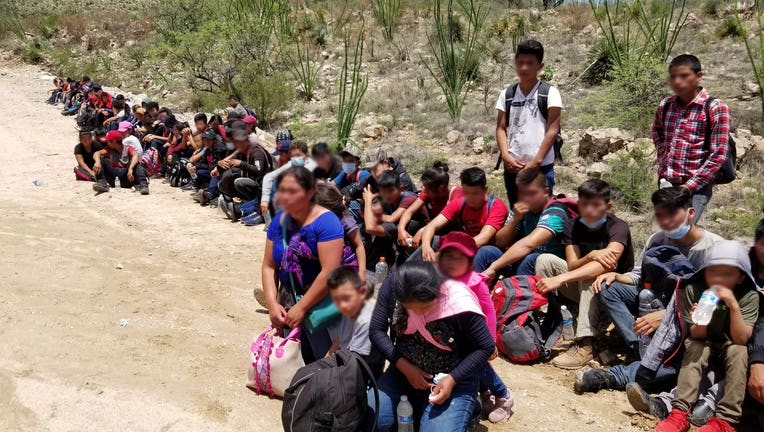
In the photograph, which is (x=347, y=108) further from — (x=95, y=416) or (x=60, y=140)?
(x=95, y=416)

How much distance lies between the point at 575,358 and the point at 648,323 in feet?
1.79

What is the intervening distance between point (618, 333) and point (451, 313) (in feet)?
5.80

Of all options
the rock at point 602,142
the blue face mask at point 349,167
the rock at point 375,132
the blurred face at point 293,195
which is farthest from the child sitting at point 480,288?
the rock at point 375,132

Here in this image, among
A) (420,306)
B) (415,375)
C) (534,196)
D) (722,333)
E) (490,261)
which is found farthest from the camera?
(490,261)

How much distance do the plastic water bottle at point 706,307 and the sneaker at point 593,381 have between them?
A: 0.72 meters

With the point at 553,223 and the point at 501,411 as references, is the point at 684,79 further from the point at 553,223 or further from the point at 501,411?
the point at 501,411

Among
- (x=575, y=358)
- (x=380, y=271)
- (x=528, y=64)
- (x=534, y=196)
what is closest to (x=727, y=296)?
(x=575, y=358)

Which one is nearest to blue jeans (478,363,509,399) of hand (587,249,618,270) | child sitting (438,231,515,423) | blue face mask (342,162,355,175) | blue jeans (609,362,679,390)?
child sitting (438,231,515,423)

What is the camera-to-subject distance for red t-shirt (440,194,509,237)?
441cm

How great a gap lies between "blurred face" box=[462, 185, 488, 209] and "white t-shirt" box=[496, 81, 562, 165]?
0.40m

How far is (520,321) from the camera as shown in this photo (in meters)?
3.83

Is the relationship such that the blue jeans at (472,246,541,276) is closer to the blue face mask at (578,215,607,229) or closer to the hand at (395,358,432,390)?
the blue face mask at (578,215,607,229)

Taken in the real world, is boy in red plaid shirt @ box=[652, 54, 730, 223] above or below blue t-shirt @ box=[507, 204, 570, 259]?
above

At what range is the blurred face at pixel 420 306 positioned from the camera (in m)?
2.52
